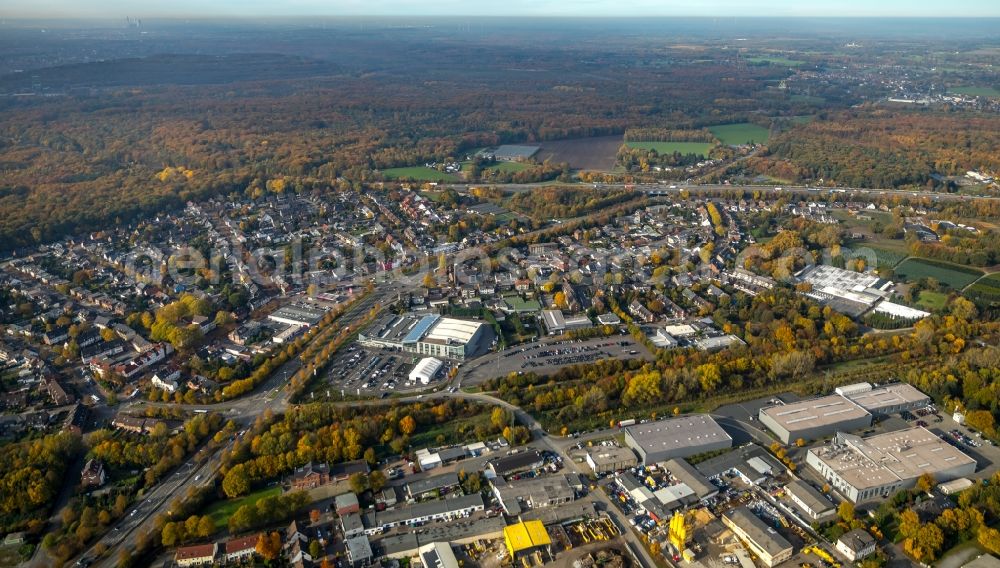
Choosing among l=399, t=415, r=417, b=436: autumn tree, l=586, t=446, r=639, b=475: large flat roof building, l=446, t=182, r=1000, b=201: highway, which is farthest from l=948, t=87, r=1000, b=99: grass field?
l=399, t=415, r=417, b=436: autumn tree

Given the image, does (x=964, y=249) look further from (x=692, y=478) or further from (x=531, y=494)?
(x=531, y=494)

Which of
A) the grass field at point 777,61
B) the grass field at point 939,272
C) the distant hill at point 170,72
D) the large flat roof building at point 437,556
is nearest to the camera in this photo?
the large flat roof building at point 437,556

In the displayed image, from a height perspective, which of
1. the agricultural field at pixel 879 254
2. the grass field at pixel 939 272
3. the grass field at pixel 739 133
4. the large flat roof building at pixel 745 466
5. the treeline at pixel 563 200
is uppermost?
the grass field at pixel 739 133

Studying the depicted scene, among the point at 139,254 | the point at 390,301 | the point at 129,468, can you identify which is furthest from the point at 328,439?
the point at 139,254

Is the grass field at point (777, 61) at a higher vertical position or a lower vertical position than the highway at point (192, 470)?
higher

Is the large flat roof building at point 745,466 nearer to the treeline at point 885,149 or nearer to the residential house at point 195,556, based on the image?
the residential house at point 195,556

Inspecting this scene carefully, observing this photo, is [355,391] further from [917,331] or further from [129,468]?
[917,331]

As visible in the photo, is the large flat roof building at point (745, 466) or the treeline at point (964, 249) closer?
the large flat roof building at point (745, 466)

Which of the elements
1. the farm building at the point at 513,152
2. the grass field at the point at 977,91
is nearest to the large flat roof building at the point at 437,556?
the farm building at the point at 513,152
